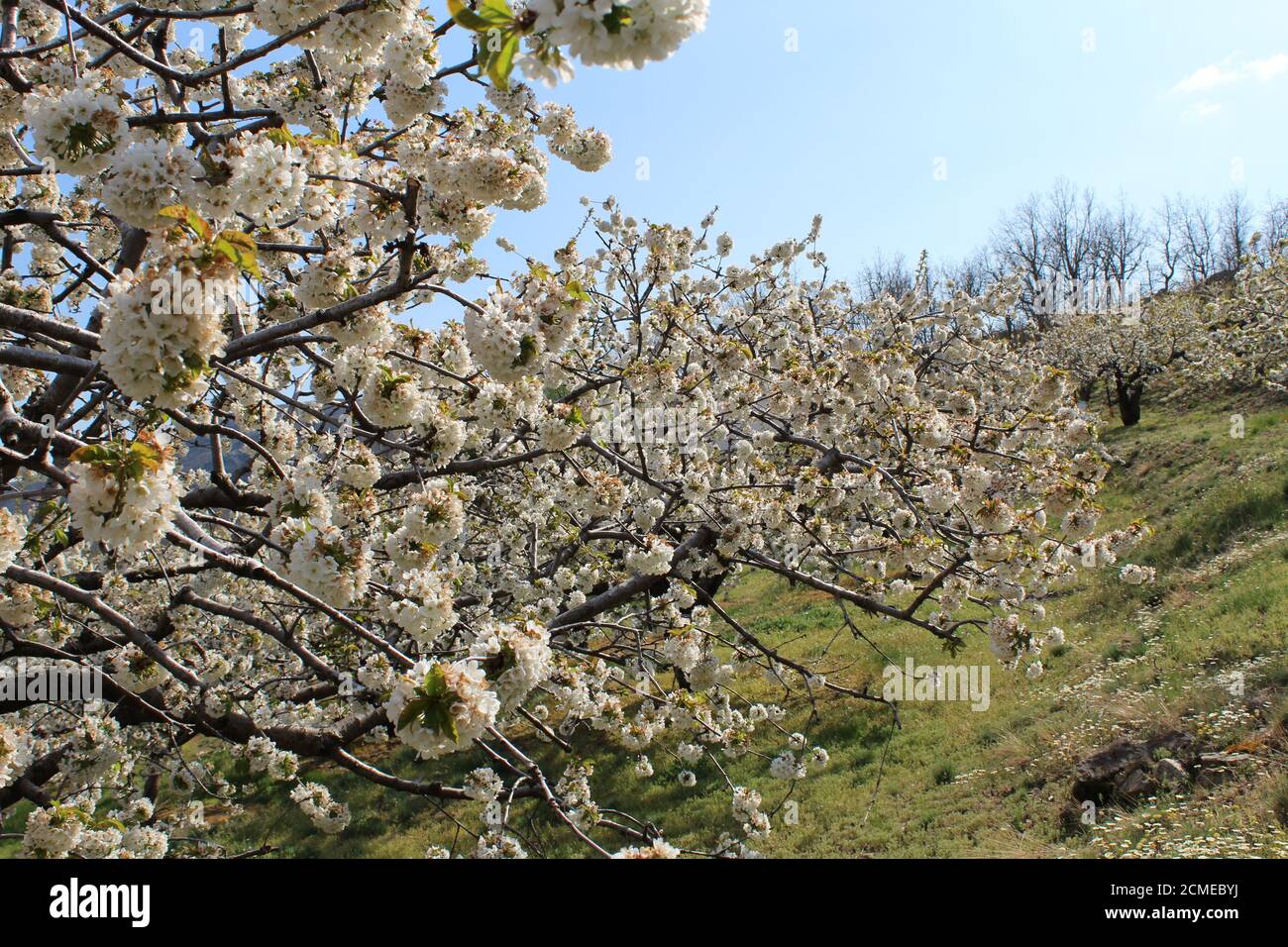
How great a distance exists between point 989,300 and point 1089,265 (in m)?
48.4

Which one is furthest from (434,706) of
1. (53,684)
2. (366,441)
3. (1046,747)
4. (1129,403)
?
(1129,403)

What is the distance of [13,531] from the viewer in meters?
2.33

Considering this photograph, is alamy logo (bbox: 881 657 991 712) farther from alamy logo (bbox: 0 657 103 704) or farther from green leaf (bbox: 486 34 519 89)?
green leaf (bbox: 486 34 519 89)

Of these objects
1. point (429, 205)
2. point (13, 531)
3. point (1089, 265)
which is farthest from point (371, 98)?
point (1089, 265)

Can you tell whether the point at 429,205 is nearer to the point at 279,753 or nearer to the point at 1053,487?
the point at 279,753

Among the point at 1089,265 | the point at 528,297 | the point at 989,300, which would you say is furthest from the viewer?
the point at 1089,265

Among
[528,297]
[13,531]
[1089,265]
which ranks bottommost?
[13,531]

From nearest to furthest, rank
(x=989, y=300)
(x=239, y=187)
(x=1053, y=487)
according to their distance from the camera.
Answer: (x=239, y=187)
(x=1053, y=487)
(x=989, y=300)

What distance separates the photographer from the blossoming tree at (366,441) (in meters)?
2.04
